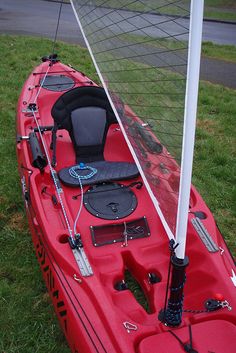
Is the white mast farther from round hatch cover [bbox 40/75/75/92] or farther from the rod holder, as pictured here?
round hatch cover [bbox 40/75/75/92]

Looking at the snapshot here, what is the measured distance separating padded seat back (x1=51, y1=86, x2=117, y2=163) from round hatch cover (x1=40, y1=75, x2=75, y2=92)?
1.58 metres

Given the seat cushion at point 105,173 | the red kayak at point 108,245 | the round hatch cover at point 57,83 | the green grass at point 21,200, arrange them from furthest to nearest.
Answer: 1. the round hatch cover at point 57,83
2. the seat cushion at point 105,173
3. the green grass at point 21,200
4. the red kayak at point 108,245

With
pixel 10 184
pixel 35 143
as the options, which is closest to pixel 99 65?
pixel 35 143

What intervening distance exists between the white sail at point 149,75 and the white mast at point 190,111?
9cm

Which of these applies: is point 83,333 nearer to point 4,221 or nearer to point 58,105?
point 4,221

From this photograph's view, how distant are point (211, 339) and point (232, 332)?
162mm

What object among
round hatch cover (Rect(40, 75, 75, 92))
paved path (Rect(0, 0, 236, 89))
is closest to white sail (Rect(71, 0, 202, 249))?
round hatch cover (Rect(40, 75, 75, 92))

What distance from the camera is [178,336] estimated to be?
114 inches

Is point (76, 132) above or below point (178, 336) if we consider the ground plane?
above

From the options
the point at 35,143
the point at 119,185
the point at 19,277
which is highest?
the point at 35,143

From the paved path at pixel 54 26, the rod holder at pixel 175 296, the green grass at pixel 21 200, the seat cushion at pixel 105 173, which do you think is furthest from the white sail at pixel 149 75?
the paved path at pixel 54 26

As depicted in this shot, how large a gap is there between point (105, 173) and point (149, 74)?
1.50 meters

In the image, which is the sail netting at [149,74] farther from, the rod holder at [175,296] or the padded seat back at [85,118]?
the padded seat back at [85,118]

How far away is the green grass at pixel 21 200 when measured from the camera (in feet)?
11.8
